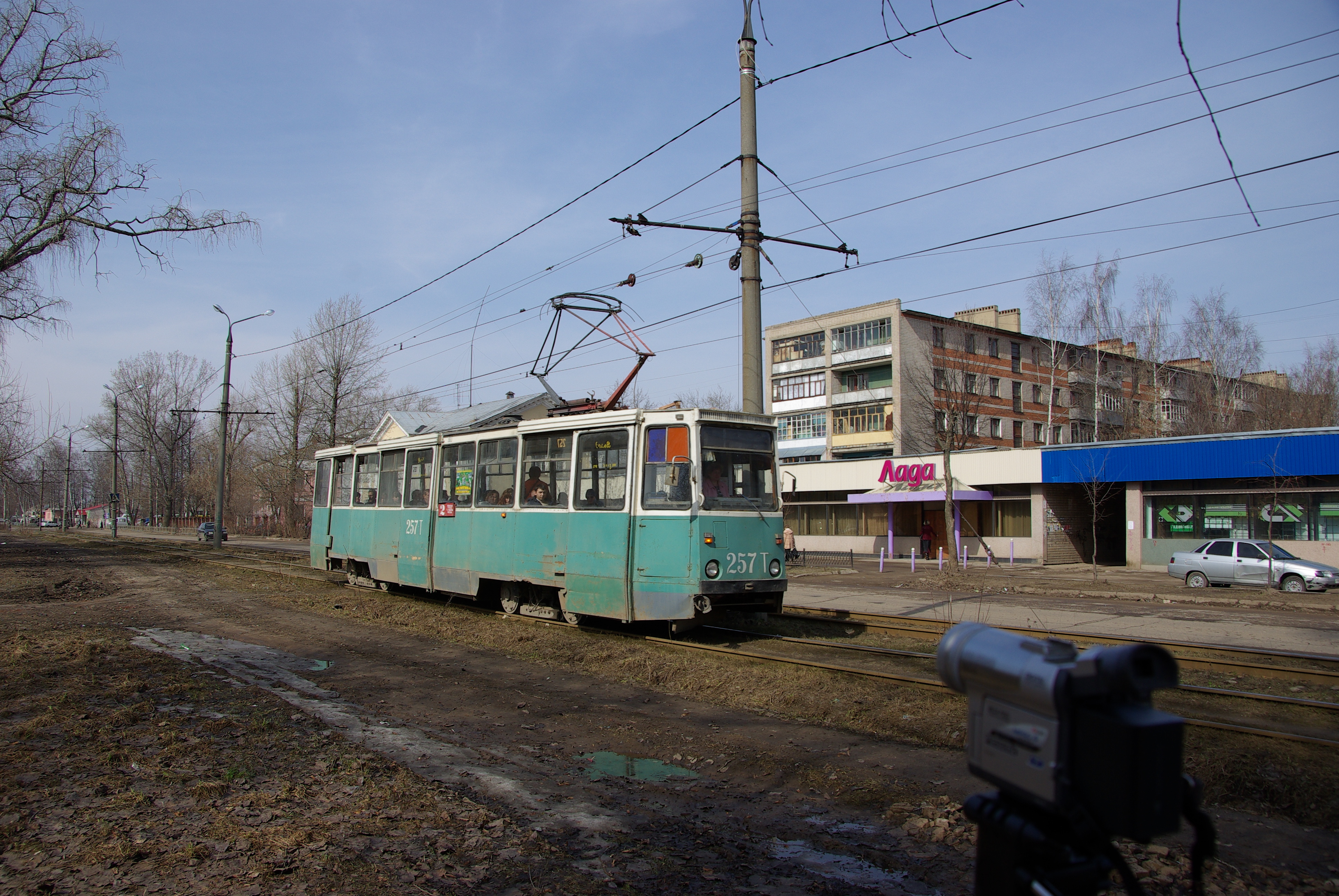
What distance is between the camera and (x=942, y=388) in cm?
5150

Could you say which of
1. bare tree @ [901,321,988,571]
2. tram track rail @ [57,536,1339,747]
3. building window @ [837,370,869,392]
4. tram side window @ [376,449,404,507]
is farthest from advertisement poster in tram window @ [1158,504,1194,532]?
tram side window @ [376,449,404,507]

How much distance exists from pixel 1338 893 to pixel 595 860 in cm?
358

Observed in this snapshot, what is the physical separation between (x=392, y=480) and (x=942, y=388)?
137 feet

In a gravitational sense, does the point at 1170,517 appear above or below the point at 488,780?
above

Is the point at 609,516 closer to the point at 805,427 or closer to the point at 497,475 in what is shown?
the point at 497,475

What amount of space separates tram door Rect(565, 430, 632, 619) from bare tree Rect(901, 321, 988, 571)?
38.6 metres

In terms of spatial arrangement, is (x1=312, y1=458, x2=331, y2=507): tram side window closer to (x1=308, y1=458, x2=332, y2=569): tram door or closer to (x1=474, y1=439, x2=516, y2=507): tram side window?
(x1=308, y1=458, x2=332, y2=569): tram door

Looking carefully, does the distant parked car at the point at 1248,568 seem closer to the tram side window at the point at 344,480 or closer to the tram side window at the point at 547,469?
the tram side window at the point at 547,469

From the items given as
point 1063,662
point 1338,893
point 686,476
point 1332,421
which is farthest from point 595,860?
point 1332,421

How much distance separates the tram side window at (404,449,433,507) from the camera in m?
15.5

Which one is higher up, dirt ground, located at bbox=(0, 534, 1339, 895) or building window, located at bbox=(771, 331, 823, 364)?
building window, located at bbox=(771, 331, 823, 364)

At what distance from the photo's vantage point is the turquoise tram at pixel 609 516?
10.4 metres

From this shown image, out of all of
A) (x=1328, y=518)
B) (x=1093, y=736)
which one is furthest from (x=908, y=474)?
(x=1093, y=736)

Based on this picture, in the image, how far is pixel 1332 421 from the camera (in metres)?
49.1
